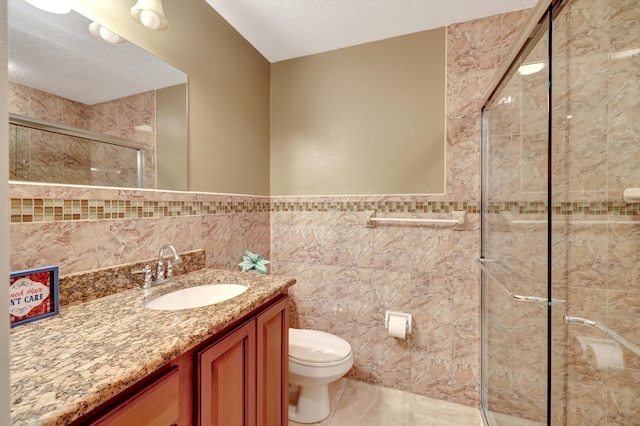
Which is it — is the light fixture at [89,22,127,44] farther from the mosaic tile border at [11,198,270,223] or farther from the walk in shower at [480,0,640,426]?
the walk in shower at [480,0,640,426]

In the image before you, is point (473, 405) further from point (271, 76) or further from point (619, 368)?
point (271, 76)

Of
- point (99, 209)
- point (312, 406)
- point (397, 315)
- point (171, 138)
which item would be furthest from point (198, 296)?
point (397, 315)

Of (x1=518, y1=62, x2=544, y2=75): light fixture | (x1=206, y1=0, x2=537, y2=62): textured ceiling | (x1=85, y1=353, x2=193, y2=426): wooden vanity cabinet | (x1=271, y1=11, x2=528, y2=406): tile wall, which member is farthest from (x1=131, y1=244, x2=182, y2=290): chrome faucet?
(x1=518, y1=62, x2=544, y2=75): light fixture

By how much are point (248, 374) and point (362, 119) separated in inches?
68.7

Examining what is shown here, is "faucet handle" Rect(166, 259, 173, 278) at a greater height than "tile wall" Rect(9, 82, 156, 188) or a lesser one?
lesser

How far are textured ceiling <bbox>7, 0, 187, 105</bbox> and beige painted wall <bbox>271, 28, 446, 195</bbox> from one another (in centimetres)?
110

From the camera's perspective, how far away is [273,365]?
1.18 m

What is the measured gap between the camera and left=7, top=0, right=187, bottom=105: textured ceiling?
2.90ft

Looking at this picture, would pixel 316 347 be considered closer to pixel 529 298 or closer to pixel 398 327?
pixel 398 327

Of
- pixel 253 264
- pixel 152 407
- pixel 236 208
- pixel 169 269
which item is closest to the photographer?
pixel 152 407

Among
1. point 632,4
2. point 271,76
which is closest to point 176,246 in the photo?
point 271,76

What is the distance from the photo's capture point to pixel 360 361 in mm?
1963

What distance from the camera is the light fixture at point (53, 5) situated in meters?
0.90

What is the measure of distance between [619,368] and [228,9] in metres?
2.93
